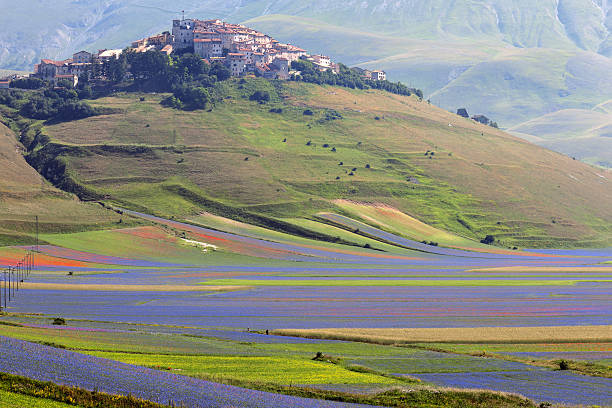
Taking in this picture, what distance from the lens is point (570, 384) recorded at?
51812 millimetres

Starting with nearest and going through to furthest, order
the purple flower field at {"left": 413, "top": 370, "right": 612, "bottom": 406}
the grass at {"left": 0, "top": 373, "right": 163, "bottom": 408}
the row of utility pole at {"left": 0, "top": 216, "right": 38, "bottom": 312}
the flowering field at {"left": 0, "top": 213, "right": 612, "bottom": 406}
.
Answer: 1. the grass at {"left": 0, "top": 373, "right": 163, "bottom": 408}
2. the purple flower field at {"left": 413, "top": 370, "right": 612, "bottom": 406}
3. the flowering field at {"left": 0, "top": 213, "right": 612, "bottom": 406}
4. the row of utility pole at {"left": 0, "top": 216, "right": 38, "bottom": 312}

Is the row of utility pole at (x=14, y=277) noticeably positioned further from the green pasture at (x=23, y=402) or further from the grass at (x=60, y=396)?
the green pasture at (x=23, y=402)

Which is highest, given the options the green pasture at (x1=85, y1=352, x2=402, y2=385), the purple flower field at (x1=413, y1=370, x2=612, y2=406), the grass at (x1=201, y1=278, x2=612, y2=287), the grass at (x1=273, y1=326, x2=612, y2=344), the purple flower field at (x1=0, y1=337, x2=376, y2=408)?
the purple flower field at (x1=0, y1=337, x2=376, y2=408)

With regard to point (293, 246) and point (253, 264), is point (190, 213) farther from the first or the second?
point (253, 264)

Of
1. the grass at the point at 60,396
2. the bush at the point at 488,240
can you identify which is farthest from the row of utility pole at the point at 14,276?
the bush at the point at 488,240

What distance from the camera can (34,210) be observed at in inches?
6117

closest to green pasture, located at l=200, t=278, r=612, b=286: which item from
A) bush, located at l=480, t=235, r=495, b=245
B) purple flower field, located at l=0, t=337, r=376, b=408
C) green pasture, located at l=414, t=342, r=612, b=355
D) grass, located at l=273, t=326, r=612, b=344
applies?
grass, located at l=273, t=326, r=612, b=344

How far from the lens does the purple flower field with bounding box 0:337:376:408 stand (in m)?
39.2

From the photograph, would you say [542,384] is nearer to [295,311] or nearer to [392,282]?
[295,311]

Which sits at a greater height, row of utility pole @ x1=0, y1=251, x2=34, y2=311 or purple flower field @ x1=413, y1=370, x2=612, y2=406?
purple flower field @ x1=413, y1=370, x2=612, y2=406

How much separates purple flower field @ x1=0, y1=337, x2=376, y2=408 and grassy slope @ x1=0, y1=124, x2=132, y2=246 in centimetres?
9206

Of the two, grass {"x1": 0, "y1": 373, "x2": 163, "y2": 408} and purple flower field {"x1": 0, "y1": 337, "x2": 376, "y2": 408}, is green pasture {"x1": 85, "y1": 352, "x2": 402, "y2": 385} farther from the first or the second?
grass {"x1": 0, "y1": 373, "x2": 163, "y2": 408}

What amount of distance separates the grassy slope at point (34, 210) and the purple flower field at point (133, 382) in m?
92.1

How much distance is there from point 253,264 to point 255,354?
78826mm
